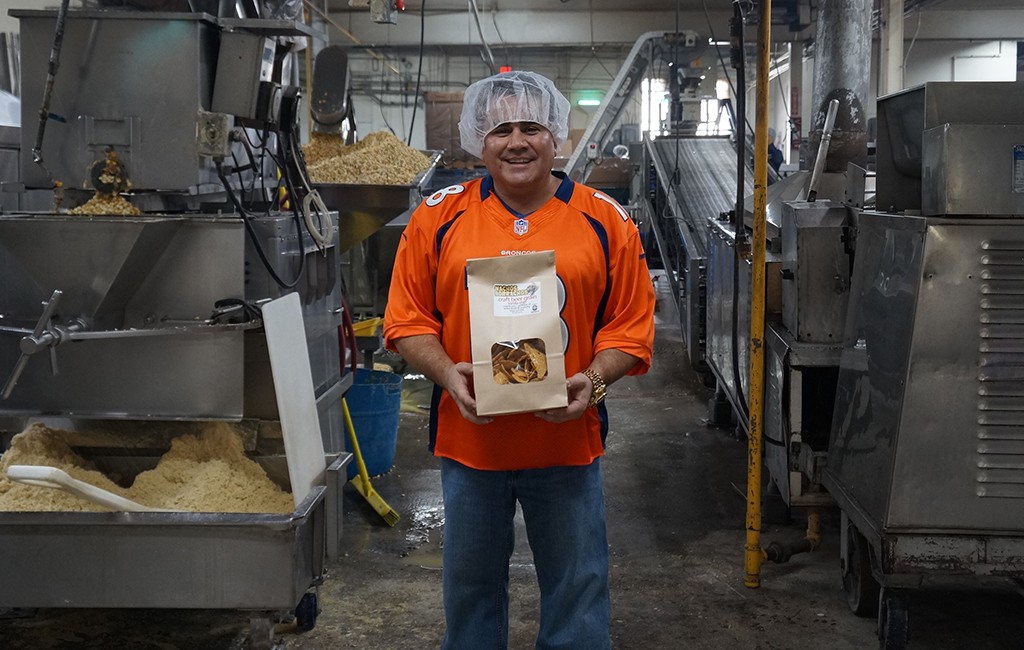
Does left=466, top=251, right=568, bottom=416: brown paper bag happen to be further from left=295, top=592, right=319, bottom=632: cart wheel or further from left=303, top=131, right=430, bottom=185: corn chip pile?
left=303, top=131, right=430, bottom=185: corn chip pile

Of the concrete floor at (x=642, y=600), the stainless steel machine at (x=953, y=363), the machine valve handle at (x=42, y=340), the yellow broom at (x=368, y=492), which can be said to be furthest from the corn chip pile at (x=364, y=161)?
the stainless steel machine at (x=953, y=363)

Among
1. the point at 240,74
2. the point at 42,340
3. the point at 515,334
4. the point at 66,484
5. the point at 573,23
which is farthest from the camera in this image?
the point at 573,23

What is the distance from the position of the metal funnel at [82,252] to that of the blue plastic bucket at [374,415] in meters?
1.55

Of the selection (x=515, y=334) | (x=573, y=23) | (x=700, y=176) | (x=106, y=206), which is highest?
(x=573, y=23)

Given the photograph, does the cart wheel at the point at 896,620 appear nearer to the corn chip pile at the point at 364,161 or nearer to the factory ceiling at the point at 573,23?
the corn chip pile at the point at 364,161

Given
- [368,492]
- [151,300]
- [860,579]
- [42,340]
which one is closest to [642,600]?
[860,579]

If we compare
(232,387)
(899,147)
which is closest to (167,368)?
(232,387)

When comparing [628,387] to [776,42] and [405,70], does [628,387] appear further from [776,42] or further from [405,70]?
[405,70]

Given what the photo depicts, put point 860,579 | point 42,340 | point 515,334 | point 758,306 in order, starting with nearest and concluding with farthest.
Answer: point 515,334, point 42,340, point 860,579, point 758,306

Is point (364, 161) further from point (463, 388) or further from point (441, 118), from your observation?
point (441, 118)

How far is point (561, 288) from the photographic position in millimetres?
1770

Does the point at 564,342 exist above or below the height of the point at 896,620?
above

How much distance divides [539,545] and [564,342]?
0.41m

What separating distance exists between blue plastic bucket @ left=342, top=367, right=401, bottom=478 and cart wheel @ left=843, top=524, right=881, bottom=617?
74.2 inches
